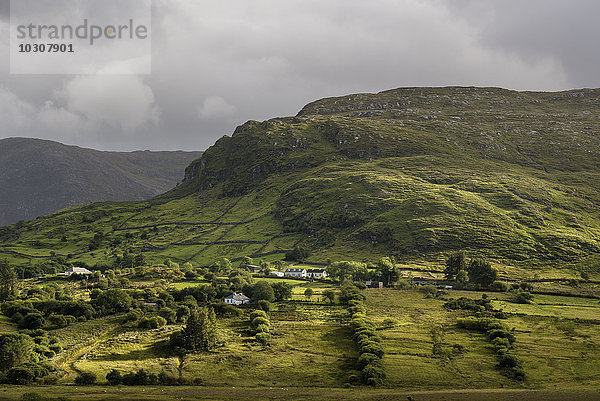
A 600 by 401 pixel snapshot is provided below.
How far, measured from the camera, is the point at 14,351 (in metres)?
76.1

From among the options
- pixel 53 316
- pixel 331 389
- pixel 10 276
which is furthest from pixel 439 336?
pixel 10 276

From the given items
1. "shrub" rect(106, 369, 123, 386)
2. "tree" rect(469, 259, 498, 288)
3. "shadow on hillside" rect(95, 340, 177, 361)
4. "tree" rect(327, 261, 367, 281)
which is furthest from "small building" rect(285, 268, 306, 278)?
"shrub" rect(106, 369, 123, 386)

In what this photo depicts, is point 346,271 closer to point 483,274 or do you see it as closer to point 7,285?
point 483,274

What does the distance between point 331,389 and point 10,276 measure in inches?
4314

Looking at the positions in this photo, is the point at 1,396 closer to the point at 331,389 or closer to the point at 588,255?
the point at 331,389

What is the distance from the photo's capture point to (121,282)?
15088 centimetres

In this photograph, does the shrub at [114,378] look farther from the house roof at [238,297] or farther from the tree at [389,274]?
the tree at [389,274]

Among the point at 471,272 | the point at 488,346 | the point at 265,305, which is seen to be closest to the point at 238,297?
the point at 265,305

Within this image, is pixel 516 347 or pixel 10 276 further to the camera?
pixel 10 276

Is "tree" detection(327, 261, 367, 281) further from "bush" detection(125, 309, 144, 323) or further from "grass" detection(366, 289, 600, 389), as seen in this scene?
"bush" detection(125, 309, 144, 323)

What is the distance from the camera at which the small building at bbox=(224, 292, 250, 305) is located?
421ft

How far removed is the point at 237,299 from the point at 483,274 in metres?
82.5

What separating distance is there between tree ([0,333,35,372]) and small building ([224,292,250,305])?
56.3m

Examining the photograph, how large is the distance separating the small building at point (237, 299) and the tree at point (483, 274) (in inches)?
3078
